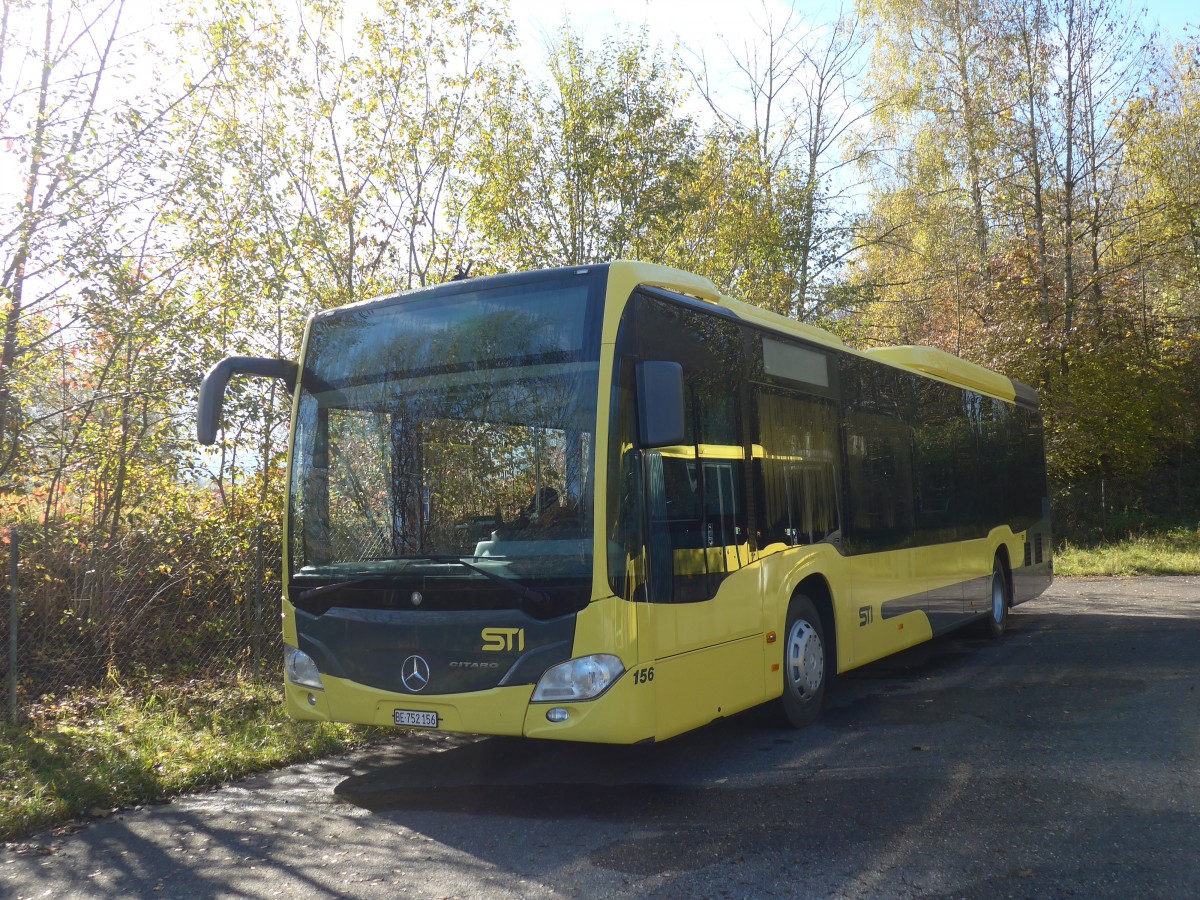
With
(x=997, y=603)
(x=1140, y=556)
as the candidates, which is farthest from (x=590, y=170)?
(x=1140, y=556)

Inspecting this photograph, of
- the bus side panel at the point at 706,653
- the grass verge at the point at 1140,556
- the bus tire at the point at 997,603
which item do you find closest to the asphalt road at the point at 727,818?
the bus side panel at the point at 706,653

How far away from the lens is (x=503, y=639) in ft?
18.4

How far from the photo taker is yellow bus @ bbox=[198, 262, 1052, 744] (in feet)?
18.2

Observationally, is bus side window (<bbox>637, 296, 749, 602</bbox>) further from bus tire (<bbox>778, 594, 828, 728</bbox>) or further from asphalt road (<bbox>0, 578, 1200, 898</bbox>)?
asphalt road (<bbox>0, 578, 1200, 898</bbox>)

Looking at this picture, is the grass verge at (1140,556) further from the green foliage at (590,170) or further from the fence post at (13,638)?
the fence post at (13,638)

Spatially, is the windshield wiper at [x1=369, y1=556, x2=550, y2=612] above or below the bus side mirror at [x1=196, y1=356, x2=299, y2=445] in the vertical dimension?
below

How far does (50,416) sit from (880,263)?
27626 millimetres

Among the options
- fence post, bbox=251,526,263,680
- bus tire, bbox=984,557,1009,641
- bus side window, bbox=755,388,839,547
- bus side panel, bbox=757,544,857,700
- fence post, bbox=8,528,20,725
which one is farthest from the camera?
bus tire, bbox=984,557,1009,641

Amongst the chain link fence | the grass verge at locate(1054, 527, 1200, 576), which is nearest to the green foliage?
the chain link fence

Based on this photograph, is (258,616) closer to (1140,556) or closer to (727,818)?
(727,818)

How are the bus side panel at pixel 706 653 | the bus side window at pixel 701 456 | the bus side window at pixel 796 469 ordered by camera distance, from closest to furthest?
the bus side panel at pixel 706 653, the bus side window at pixel 701 456, the bus side window at pixel 796 469

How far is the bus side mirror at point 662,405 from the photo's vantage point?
5496 mm

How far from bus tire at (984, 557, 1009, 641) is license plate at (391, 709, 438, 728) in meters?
8.38

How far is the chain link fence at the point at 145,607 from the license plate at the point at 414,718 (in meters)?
3.96
